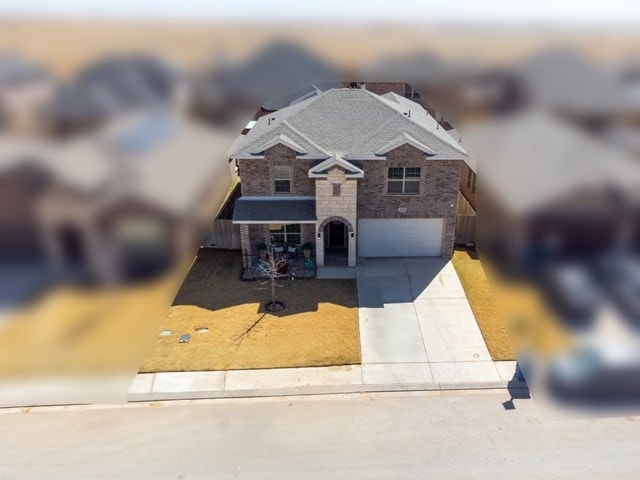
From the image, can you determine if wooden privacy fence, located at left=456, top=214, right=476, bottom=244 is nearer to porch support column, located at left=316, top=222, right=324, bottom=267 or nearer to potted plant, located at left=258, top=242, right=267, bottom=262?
porch support column, located at left=316, top=222, right=324, bottom=267

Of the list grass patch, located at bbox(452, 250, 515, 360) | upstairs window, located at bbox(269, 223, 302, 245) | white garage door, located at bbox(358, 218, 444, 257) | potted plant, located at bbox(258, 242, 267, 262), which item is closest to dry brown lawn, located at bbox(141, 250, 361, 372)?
potted plant, located at bbox(258, 242, 267, 262)

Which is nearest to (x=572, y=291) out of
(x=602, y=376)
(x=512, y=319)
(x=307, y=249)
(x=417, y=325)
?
(x=602, y=376)

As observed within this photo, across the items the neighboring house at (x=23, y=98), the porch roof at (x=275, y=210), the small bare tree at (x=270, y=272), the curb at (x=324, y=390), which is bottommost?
the curb at (x=324, y=390)

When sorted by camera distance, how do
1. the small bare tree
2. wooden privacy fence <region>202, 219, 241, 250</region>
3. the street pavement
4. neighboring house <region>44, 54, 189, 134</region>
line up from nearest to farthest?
1. neighboring house <region>44, 54, 189, 134</region>
2. the street pavement
3. the small bare tree
4. wooden privacy fence <region>202, 219, 241, 250</region>

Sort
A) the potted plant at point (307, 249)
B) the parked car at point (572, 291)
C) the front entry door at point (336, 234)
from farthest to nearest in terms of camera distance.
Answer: the front entry door at point (336, 234) < the potted plant at point (307, 249) < the parked car at point (572, 291)

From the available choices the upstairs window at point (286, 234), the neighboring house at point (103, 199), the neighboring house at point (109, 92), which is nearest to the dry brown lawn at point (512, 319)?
the upstairs window at point (286, 234)

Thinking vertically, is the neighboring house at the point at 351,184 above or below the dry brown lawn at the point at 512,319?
above

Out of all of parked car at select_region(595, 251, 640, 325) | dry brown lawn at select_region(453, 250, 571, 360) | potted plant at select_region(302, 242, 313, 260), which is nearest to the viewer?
parked car at select_region(595, 251, 640, 325)

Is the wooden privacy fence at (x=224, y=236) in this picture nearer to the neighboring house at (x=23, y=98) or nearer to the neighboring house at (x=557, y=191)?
the neighboring house at (x=557, y=191)
